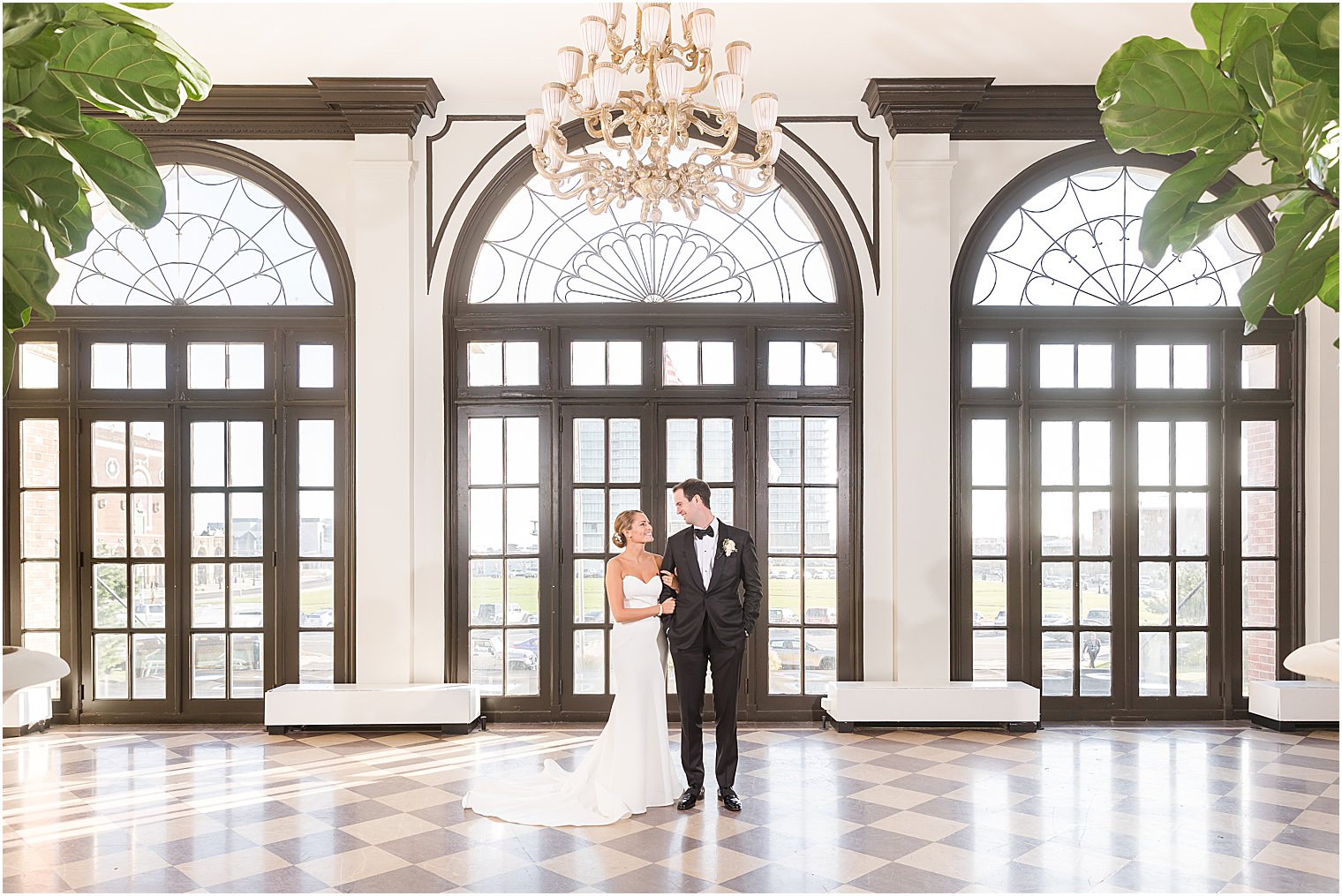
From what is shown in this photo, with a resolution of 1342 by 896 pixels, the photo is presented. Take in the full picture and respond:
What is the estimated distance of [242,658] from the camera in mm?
7066

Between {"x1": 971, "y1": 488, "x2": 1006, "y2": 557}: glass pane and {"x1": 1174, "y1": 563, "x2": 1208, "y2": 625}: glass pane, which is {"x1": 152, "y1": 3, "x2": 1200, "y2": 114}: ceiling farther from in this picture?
{"x1": 1174, "y1": 563, "x2": 1208, "y2": 625}: glass pane

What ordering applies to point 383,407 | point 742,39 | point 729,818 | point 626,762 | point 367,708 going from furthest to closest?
point 383,407 → point 367,708 → point 742,39 → point 626,762 → point 729,818

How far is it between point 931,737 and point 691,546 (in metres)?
2.48

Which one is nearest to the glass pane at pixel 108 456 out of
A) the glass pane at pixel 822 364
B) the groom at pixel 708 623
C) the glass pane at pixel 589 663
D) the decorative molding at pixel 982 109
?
the glass pane at pixel 589 663

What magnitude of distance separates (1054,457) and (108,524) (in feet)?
21.8

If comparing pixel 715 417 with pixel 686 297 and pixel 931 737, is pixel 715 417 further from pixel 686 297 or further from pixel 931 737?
pixel 931 737

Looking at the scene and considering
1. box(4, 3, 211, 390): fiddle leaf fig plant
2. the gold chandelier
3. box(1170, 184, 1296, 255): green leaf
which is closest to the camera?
box(4, 3, 211, 390): fiddle leaf fig plant

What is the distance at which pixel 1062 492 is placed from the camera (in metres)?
7.11

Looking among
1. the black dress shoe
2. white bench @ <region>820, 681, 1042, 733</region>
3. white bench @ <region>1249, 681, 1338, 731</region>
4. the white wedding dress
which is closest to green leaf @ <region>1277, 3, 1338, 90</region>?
the white wedding dress

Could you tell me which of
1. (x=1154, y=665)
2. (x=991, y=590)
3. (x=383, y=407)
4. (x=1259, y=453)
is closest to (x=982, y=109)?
(x=1259, y=453)

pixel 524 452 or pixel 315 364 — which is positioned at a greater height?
pixel 315 364

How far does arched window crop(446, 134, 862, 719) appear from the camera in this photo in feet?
23.1

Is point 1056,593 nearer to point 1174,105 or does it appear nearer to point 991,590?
point 991,590

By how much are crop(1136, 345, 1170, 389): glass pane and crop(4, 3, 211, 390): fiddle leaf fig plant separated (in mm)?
7341
